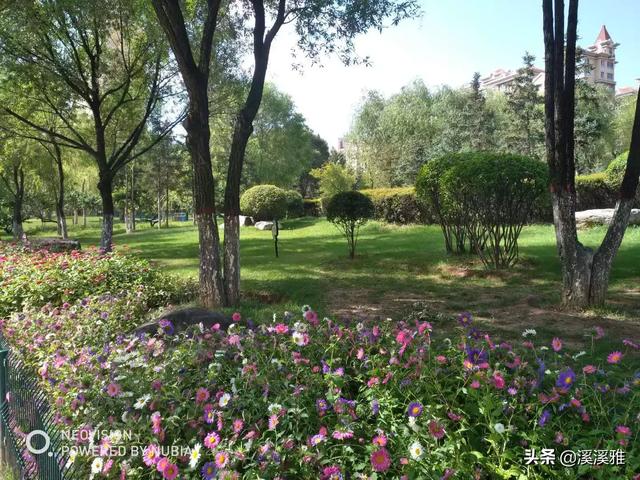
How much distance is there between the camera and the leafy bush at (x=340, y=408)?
→ 2127 mm

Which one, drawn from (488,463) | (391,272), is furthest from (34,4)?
(488,463)

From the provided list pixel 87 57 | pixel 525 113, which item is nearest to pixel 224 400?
pixel 87 57

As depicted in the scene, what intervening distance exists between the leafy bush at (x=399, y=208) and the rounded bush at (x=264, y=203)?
5.24m

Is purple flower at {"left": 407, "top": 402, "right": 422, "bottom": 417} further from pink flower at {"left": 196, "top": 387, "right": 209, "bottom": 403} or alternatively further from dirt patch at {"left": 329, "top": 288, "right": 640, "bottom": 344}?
dirt patch at {"left": 329, "top": 288, "right": 640, "bottom": 344}

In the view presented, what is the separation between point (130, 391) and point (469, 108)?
34289mm

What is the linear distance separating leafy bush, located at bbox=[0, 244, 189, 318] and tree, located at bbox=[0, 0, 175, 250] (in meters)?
4.22

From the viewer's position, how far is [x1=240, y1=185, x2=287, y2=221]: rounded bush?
22.5 m

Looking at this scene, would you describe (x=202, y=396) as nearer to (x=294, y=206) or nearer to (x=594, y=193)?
(x=594, y=193)

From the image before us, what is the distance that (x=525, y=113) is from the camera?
1213 inches

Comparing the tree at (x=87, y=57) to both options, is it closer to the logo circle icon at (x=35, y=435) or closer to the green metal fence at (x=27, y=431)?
the green metal fence at (x=27, y=431)

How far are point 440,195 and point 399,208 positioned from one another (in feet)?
29.3

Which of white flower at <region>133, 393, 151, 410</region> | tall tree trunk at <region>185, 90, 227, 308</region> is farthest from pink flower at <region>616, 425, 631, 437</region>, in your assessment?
tall tree trunk at <region>185, 90, 227, 308</region>

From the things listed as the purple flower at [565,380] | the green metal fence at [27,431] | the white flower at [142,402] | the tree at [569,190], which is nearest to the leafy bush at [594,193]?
the tree at [569,190]

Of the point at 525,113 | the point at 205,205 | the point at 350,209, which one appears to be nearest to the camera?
the point at 205,205
